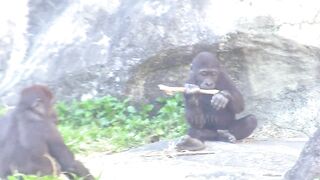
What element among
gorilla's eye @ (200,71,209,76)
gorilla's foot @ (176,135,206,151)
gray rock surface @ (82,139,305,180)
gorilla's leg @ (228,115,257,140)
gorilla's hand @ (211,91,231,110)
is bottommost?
gray rock surface @ (82,139,305,180)

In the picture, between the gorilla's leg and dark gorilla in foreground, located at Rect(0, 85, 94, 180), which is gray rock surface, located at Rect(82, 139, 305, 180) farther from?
dark gorilla in foreground, located at Rect(0, 85, 94, 180)

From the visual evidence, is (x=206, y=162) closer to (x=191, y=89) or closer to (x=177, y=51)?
(x=191, y=89)

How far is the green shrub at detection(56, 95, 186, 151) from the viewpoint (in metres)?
Answer: 9.42

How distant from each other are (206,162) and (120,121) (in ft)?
7.36

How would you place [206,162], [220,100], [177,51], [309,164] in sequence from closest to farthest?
1. [309,164]
2. [206,162]
3. [220,100]
4. [177,51]

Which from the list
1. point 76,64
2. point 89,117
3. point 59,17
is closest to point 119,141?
point 89,117

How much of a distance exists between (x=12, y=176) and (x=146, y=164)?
5.31ft

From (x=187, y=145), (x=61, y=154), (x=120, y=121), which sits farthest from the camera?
(x=120, y=121)

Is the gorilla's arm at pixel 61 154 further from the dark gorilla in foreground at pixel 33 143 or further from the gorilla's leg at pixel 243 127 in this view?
the gorilla's leg at pixel 243 127

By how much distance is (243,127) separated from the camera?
9.12 m

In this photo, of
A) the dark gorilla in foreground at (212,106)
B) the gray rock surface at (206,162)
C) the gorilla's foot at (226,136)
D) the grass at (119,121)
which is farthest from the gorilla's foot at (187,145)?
the grass at (119,121)

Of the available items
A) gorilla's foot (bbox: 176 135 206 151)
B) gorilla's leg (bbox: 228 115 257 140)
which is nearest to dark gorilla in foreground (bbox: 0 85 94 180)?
gorilla's foot (bbox: 176 135 206 151)

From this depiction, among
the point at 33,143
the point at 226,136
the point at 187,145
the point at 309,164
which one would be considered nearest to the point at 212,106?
the point at 226,136

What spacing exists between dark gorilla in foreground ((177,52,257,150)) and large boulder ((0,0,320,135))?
0.83m
